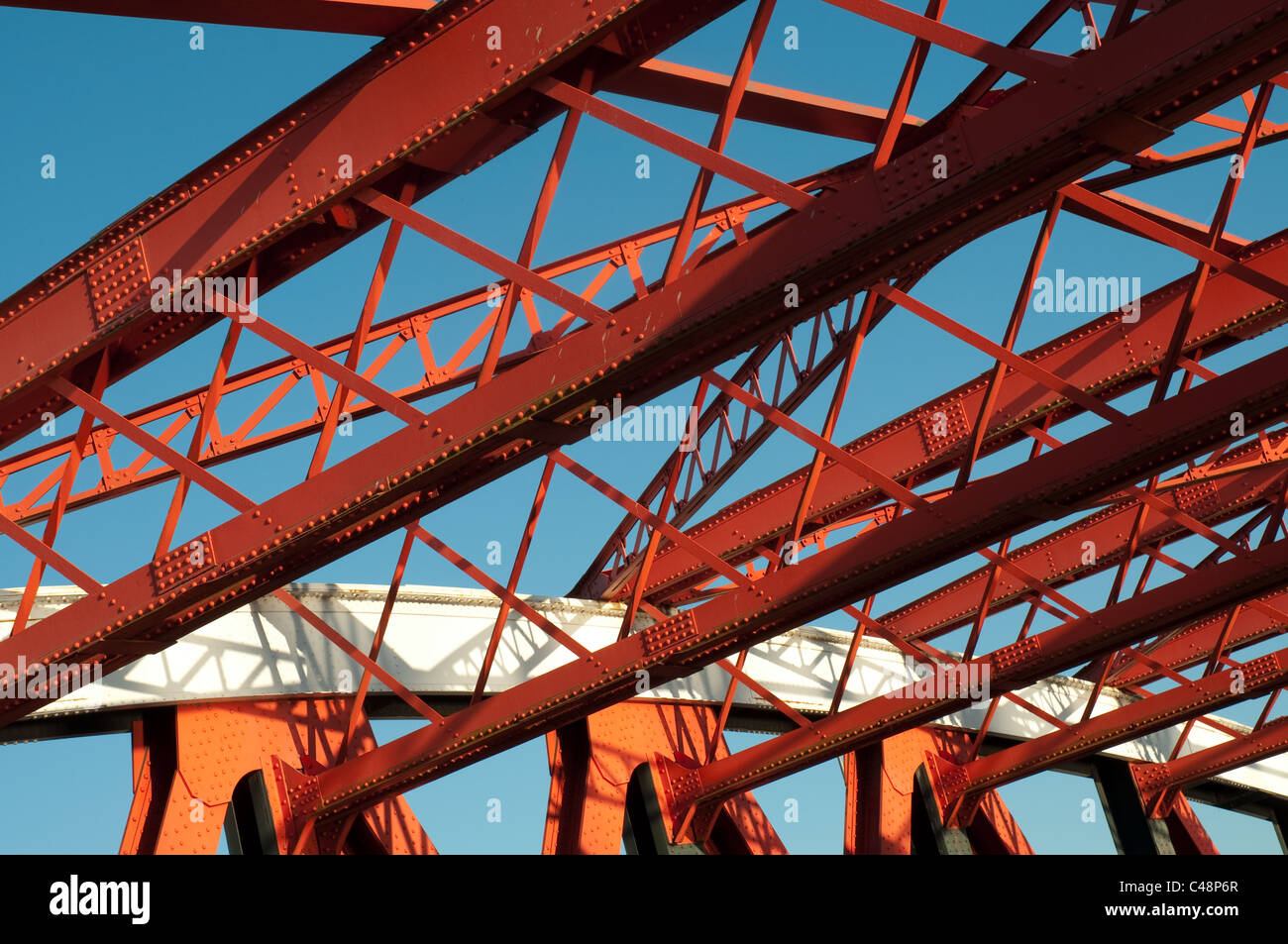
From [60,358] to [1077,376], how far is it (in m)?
10.9

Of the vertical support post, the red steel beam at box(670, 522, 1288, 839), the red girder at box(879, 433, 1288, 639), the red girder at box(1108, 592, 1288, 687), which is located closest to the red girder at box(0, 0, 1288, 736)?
the red steel beam at box(670, 522, 1288, 839)

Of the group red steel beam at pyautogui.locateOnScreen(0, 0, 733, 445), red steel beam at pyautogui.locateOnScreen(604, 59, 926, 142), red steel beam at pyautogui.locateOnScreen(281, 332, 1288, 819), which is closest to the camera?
red steel beam at pyautogui.locateOnScreen(0, 0, 733, 445)

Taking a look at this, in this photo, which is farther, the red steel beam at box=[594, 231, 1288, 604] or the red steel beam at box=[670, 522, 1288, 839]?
the red steel beam at box=[670, 522, 1288, 839]

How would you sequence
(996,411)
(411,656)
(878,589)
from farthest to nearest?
(411,656)
(996,411)
(878,589)

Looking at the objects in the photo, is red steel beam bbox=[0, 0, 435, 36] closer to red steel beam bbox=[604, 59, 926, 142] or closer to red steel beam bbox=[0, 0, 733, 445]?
red steel beam bbox=[0, 0, 733, 445]

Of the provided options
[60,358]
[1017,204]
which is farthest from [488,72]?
[60,358]

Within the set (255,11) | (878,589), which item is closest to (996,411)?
(878,589)

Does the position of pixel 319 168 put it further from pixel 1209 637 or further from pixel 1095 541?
pixel 1209 637

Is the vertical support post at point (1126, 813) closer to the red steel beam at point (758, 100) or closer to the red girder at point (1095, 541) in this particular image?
the red girder at point (1095, 541)

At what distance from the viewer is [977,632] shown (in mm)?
18703
